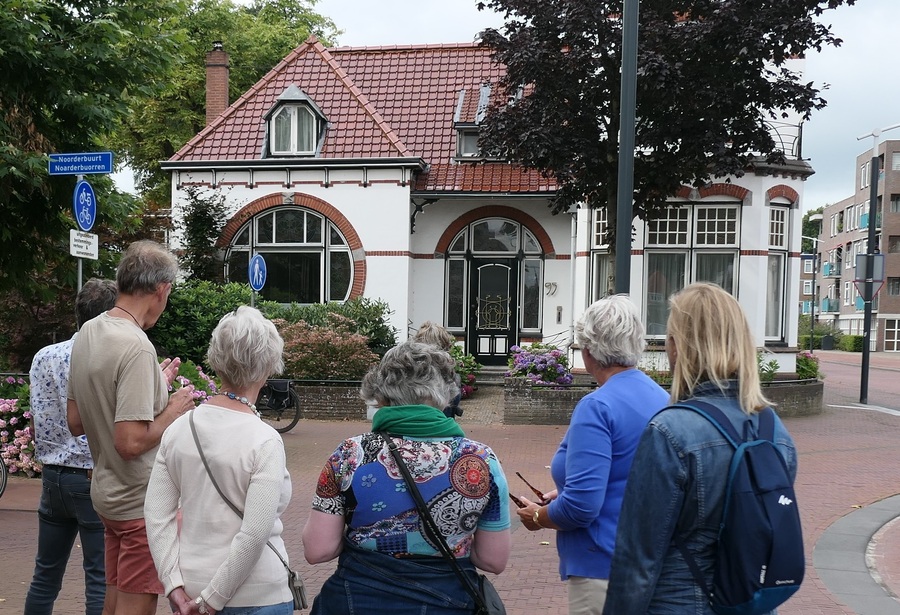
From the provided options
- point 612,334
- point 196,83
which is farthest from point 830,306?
point 612,334

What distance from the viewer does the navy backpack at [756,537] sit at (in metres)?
2.19

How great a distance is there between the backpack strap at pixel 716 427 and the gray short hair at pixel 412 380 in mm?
802

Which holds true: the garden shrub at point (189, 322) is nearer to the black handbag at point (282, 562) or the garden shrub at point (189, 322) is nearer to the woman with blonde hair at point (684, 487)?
the black handbag at point (282, 562)

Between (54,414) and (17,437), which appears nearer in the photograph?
(54,414)

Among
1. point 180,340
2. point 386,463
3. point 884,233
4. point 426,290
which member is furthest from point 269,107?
point 884,233

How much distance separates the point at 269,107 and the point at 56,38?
11004mm

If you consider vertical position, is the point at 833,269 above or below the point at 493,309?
above

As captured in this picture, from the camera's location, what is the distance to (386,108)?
73.1ft

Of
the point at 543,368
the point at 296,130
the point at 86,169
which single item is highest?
the point at 296,130

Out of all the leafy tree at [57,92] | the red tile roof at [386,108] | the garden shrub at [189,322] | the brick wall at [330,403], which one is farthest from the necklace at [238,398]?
the red tile roof at [386,108]

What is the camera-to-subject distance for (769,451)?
2.27 metres

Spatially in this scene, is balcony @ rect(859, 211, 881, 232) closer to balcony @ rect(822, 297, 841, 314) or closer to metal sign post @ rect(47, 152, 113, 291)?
balcony @ rect(822, 297, 841, 314)

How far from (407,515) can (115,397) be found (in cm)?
142

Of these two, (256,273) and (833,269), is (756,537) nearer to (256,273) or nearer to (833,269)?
(256,273)
